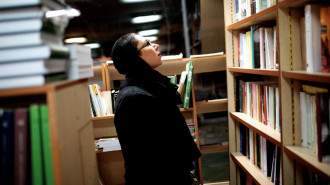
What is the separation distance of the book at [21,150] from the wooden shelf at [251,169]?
151 cm

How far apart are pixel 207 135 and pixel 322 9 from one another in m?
4.51

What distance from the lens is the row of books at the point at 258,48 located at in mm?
1744

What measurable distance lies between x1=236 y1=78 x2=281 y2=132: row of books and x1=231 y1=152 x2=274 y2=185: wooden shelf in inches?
15.3

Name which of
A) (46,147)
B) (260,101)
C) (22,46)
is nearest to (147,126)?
(46,147)

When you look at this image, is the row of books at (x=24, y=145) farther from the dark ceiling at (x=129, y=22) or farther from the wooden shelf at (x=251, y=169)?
the dark ceiling at (x=129, y=22)

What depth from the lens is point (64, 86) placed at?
3.10 ft

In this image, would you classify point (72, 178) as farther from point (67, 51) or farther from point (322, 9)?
point (322, 9)

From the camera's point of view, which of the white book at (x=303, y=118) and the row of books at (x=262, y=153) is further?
the row of books at (x=262, y=153)

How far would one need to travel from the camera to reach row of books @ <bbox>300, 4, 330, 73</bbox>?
1.21 meters

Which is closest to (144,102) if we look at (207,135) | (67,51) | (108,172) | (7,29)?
(67,51)

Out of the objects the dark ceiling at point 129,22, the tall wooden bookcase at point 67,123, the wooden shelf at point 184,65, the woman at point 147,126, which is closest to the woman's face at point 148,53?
the woman at point 147,126

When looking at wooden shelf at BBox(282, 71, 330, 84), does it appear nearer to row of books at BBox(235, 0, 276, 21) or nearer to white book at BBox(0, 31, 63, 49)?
row of books at BBox(235, 0, 276, 21)

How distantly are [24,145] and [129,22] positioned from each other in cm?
675

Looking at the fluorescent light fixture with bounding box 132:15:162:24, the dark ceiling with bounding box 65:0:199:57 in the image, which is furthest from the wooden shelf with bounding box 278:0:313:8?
the fluorescent light fixture with bounding box 132:15:162:24
